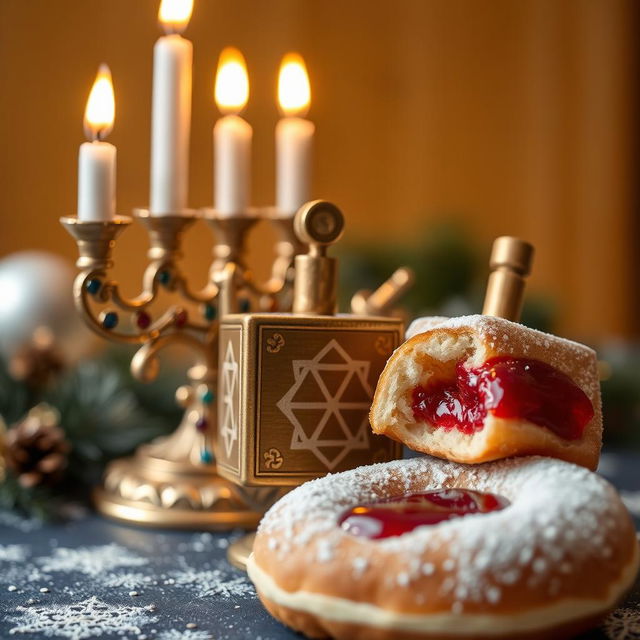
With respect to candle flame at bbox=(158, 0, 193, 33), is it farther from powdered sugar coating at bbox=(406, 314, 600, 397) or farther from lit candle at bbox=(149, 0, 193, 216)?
powdered sugar coating at bbox=(406, 314, 600, 397)

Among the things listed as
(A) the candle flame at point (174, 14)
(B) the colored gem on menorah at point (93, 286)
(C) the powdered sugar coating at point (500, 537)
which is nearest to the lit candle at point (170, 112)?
(A) the candle flame at point (174, 14)

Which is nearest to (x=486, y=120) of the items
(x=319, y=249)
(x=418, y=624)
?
(x=319, y=249)

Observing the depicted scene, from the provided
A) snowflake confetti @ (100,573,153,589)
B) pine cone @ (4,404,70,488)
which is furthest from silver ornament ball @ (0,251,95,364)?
snowflake confetti @ (100,573,153,589)

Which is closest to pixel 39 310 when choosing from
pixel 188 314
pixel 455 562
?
pixel 188 314

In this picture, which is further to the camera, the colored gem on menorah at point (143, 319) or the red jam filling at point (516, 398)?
the colored gem on menorah at point (143, 319)

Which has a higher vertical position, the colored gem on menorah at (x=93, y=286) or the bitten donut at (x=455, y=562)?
the colored gem on menorah at (x=93, y=286)

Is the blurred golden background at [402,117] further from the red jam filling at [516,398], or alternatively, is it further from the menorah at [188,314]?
the red jam filling at [516,398]
